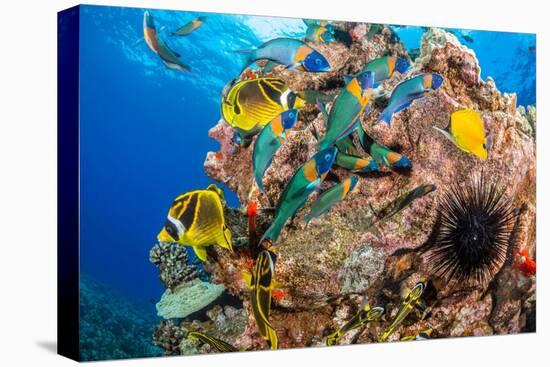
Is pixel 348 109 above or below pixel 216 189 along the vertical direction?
above

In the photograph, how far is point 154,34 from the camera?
256 inches

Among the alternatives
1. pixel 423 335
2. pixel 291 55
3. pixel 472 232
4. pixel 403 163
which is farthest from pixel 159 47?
pixel 423 335

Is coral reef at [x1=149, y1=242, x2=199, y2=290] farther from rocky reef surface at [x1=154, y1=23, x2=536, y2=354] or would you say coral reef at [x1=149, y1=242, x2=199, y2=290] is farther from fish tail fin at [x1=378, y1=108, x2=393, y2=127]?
fish tail fin at [x1=378, y1=108, x2=393, y2=127]

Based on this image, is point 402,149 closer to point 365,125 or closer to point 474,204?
point 365,125

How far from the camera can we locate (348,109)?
23.2ft

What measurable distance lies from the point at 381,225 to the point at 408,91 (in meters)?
1.17

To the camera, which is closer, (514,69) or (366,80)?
(366,80)

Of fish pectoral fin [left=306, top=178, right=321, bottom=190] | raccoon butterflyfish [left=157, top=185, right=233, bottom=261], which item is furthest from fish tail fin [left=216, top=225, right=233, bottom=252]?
fish pectoral fin [left=306, top=178, right=321, bottom=190]

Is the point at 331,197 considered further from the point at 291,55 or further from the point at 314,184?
the point at 291,55

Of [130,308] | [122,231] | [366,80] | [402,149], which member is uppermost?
[366,80]

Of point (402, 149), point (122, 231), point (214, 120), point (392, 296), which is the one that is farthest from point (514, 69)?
point (122, 231)

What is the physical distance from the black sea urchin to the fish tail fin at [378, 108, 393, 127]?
84 centimetres

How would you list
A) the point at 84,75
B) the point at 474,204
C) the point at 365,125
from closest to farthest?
the point at 84,75
the point at 365,125
the point at 474,204

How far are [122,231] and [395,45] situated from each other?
9.23 ft
